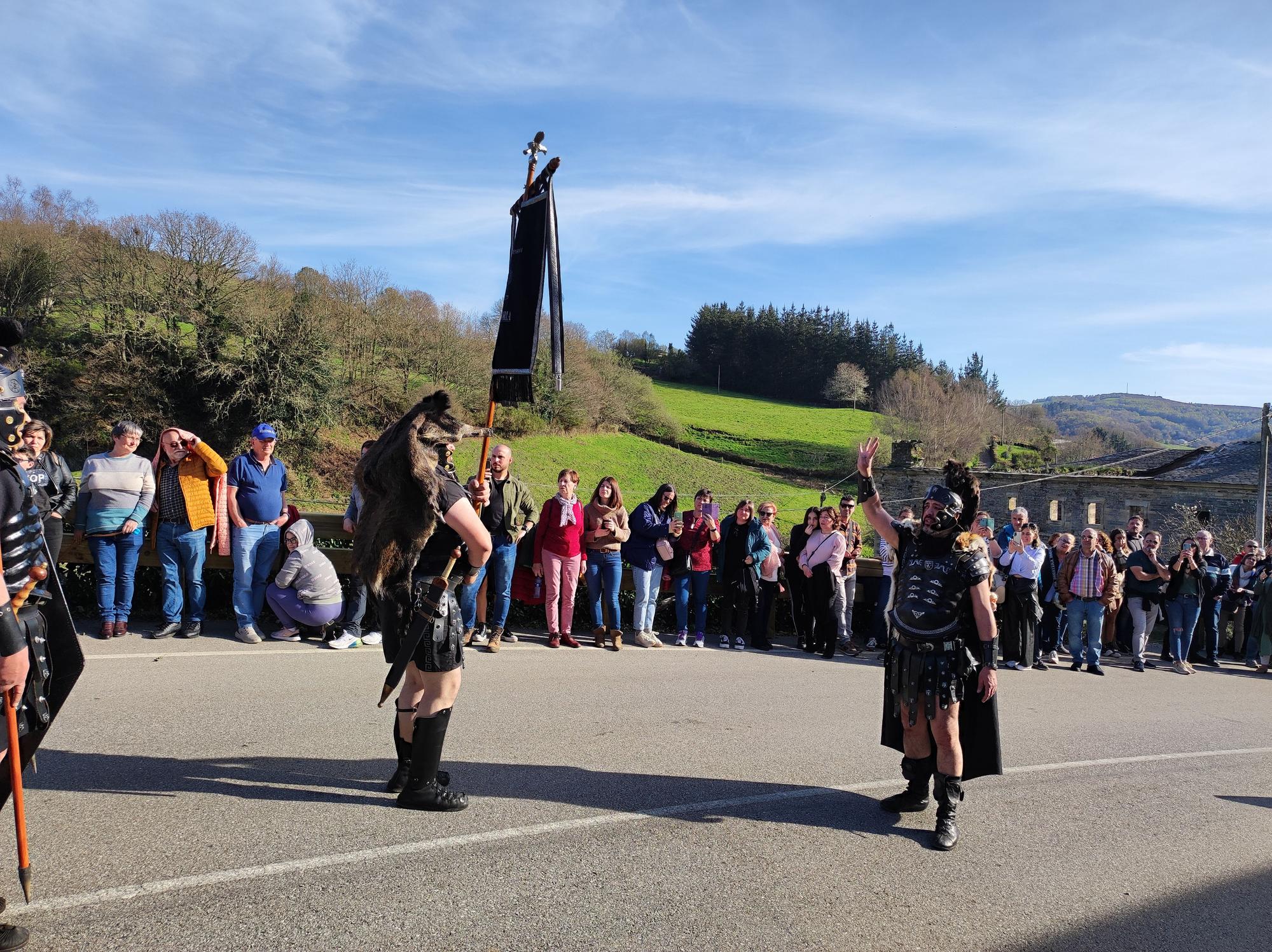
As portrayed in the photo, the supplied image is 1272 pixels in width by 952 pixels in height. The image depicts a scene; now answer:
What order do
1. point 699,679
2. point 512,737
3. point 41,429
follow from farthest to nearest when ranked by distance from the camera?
1. point 699,679
2. point 41,429
3. point 512,737

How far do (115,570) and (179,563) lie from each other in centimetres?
53

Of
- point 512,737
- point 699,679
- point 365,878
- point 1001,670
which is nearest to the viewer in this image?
point 365,878

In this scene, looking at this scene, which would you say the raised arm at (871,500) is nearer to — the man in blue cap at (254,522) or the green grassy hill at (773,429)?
the man in blue cap at (254,522)

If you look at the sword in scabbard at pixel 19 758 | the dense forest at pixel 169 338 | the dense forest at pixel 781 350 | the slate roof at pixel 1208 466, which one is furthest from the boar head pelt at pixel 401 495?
the dense forest at pixel 781 350

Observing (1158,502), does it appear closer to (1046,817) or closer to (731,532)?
(731,532)

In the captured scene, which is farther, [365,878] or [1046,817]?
[1046,817]

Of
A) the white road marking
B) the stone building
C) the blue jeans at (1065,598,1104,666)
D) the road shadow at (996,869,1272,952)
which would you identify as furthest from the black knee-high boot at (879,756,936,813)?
the stone building

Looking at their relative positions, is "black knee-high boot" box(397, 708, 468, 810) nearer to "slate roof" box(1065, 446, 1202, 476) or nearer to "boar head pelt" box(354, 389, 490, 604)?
"boar head pelt" box(354, 389, 490, 604)

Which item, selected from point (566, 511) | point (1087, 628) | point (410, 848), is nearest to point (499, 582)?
point (566, 511)

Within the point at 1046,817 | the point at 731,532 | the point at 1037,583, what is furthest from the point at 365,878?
the point at 1037,583

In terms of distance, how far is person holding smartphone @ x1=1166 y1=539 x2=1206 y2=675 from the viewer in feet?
42.2

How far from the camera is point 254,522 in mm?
8773

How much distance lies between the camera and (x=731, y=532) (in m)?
11.3

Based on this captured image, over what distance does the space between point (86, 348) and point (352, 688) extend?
25100 mm
